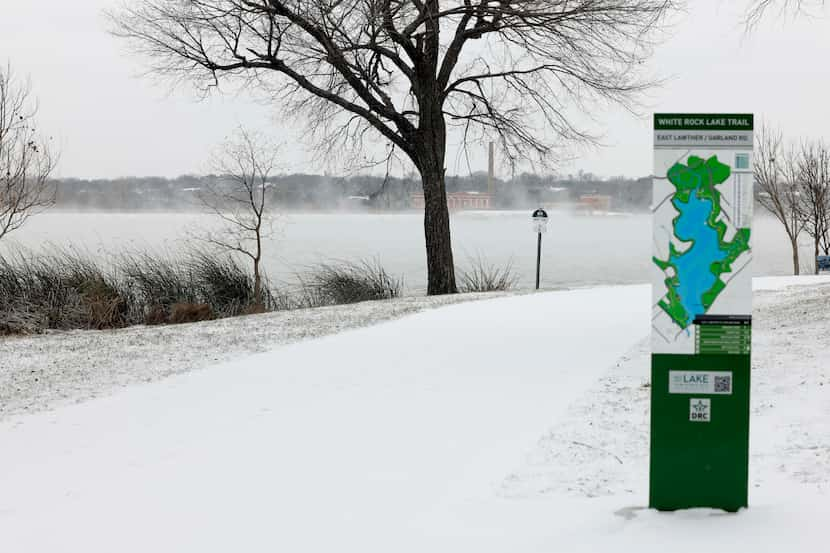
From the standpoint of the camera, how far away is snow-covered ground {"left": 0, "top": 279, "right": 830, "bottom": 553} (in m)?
4.72

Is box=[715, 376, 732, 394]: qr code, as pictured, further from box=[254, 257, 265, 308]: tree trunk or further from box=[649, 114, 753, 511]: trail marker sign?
box=[254, 257, 265, 308]: tree trunk

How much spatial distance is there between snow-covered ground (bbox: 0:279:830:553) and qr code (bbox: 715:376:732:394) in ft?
2.15

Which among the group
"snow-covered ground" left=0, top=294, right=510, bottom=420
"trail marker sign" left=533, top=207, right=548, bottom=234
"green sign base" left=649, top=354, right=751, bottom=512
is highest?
"trail marker sign" left=533, top=207, right=548, bottom=234

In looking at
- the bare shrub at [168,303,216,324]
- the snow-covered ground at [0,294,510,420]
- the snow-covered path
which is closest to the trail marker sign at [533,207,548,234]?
the snow-covered ground at [0,294,510,420]

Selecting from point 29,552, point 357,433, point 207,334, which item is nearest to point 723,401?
point 357,433

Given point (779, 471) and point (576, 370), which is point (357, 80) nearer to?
point (576, 370)

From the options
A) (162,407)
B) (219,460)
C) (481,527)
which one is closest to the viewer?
(481,527)

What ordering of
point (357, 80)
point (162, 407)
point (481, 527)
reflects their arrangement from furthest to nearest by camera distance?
point (357, 80)
point (162, 407)
point (481, 527)

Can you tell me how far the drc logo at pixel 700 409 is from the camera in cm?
452

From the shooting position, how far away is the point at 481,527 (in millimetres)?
4793

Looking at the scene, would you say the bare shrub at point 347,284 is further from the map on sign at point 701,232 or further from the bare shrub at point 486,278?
the map on sign at point 701,232

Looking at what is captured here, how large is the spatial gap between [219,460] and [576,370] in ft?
13.4

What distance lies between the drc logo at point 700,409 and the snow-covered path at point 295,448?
1384 millimetres

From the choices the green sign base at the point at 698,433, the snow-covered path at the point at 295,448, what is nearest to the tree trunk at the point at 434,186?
the snow-covered path at the point at 295,448
